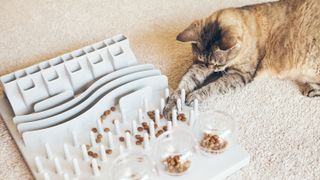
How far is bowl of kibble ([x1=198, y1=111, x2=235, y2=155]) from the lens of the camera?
1290 mm

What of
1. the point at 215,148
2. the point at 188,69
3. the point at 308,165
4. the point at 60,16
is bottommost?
the point at 308,165

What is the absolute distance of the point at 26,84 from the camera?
1388mm

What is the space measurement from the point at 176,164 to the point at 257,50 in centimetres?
57

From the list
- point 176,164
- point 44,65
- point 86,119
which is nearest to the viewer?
point 176,164

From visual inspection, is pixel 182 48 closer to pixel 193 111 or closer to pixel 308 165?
pixel 193 111

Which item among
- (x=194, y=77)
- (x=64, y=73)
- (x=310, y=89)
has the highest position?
(x=64, y=73)

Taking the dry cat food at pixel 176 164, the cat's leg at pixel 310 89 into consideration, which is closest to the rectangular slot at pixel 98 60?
the dry cat food at pixel 176 164

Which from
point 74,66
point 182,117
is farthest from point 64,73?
point 182,117

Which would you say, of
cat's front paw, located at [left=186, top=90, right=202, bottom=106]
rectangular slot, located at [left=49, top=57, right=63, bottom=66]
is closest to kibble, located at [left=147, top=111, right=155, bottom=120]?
cat's front paw, located at [left=186, top=90, right=202, bottom=106]

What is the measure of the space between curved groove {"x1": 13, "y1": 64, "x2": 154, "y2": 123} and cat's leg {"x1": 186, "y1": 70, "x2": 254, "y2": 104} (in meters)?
0.19

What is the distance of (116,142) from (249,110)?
1.61ft

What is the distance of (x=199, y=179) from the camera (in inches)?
48.5

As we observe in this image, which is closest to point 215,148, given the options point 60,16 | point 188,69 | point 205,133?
point 205,133

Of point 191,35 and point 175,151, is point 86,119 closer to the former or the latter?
point 175,151
